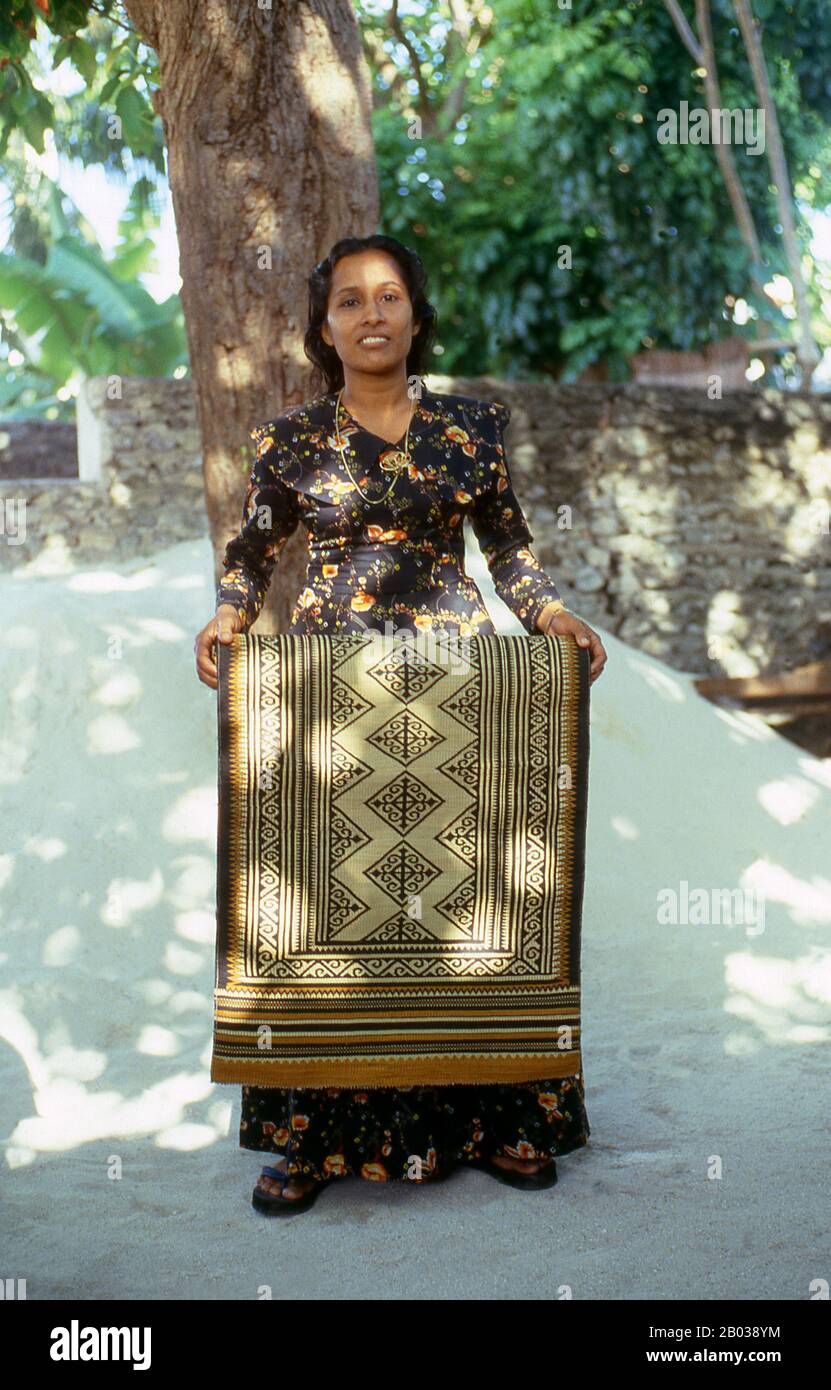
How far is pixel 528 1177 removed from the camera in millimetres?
3037

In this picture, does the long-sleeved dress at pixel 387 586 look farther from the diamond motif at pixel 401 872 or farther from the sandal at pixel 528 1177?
the diamond motif at pixel 401 872

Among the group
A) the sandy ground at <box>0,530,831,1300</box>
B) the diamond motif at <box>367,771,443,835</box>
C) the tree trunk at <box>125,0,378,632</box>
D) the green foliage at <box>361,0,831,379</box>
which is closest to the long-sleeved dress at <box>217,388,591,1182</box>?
the sandy ground at <box>0,530,831,1300</box>

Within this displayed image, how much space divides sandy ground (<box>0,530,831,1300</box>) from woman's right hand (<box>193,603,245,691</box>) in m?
1.14

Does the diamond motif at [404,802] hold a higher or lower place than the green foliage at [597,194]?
lower

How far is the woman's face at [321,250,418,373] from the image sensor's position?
3.02 metres

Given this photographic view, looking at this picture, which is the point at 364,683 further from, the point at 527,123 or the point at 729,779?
the point at 527,123

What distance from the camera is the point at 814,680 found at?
8.52m

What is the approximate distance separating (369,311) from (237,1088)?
6.78 ft

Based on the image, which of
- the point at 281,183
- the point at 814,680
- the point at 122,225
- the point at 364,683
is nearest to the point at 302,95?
the point at 281,183

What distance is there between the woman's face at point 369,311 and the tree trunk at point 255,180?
1.93 meters

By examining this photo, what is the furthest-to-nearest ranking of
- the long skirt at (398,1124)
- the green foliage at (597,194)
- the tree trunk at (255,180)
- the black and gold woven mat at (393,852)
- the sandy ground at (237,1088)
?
the green foliage at (597,194)
the tree trunk at (255,180)
the long skirt at (398,1124)
the black and gold woven mat at (393,852)
the sandy ground at (237,1088)

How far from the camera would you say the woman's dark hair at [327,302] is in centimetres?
305

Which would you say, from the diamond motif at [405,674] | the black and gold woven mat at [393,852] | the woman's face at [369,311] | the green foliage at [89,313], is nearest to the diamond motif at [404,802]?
the black and gold woven mat at [393,852]

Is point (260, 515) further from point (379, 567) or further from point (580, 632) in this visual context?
point (580, 632)
